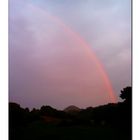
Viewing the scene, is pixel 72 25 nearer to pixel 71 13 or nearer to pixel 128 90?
pixel 71 13

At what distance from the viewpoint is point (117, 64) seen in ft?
5.79

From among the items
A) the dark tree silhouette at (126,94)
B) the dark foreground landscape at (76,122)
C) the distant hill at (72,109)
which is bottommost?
the dark foreground landscape at (76,122)

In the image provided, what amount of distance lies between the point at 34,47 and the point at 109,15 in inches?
16.7

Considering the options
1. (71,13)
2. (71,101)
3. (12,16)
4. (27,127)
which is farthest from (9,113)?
(71,13)

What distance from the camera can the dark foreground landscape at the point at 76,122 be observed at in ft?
5.67

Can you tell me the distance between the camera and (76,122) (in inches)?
69.0
